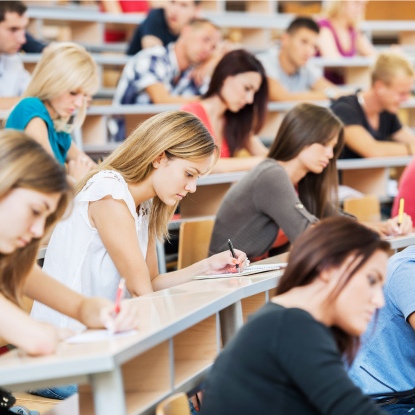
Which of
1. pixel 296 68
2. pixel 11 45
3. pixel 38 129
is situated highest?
pixel 11 45

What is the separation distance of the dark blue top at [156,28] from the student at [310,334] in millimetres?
4416

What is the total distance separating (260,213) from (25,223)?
1773 millimetres

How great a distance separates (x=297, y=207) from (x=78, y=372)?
1821 mm

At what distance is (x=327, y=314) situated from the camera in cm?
147

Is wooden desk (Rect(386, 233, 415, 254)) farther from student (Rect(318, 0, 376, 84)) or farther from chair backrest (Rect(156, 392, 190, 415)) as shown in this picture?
student (Rect(318, 0, 376, 84))

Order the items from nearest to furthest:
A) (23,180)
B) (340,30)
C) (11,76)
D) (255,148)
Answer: (23,180) → (255,148) → (11,76) → (340,30)

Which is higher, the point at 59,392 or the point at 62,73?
the point at 62,73

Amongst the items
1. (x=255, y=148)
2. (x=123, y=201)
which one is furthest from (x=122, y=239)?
(x=255, y=148)

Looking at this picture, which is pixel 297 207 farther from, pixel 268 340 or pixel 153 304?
pixel 268 340

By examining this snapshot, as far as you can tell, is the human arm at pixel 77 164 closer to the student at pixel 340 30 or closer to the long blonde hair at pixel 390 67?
the long blonde hair at pixel 390 67

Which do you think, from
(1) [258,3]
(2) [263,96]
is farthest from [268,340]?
(1) [258,3]

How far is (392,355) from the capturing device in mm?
2107

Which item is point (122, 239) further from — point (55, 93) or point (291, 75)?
point (291, 75)

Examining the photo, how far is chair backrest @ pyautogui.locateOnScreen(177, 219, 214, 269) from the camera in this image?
3266 millimetres
